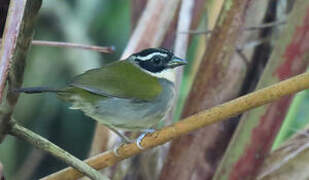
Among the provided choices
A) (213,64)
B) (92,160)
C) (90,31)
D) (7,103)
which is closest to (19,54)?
(7,103)

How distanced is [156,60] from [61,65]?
1455 millimetres

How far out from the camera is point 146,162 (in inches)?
81.5

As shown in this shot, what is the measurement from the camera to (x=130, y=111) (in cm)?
188

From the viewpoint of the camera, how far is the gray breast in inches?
72.5

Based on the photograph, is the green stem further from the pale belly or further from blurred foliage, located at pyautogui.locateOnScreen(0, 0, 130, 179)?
blurred foliage, located at pyautogui.locateOnScreen(0, 0, 130, 179)

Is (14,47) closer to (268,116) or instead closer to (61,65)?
(268,116)

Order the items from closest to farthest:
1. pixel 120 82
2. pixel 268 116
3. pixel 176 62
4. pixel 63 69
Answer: pixel 268 116 → pixel 120 82 → pixel 176 62 → pixel 63 69

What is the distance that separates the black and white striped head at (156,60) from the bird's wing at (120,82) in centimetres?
5

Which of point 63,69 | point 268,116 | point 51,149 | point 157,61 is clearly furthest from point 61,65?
point 51,149

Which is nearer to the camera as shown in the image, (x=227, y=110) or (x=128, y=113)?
(x=227, y=110)

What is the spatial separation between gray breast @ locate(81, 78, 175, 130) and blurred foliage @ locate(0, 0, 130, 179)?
1.39m

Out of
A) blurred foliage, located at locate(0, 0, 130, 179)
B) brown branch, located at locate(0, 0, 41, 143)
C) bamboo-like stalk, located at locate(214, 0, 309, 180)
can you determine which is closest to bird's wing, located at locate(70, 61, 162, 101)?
bamboo-like stalk, located at locate(214, 0, 309, 180)

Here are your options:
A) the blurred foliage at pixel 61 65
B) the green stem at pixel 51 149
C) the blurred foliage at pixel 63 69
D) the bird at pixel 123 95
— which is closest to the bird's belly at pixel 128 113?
the bird at pixel 123 95

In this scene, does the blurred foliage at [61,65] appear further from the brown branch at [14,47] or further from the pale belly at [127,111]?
the brown branch at [14,47]
